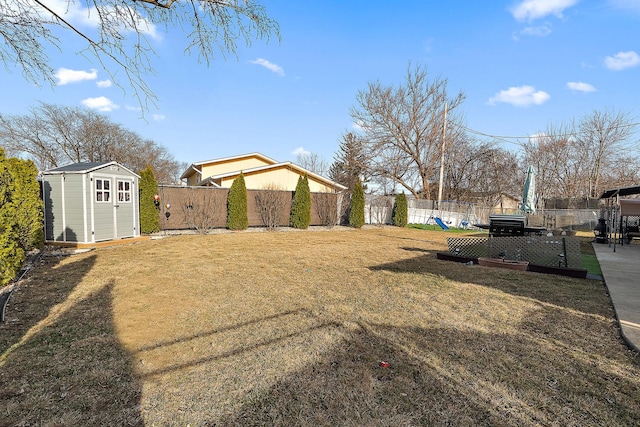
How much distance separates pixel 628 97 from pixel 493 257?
19955 millimetres

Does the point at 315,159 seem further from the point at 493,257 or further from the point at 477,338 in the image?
the point at 477,338

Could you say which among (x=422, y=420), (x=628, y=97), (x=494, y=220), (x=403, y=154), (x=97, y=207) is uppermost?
(x=628, y=97)

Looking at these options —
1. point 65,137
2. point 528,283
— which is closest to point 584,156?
point 528,283

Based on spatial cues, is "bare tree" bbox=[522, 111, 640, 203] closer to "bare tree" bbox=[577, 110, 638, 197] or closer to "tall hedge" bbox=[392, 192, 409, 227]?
"bare tree" bbox=[577, 110, 638, 197]

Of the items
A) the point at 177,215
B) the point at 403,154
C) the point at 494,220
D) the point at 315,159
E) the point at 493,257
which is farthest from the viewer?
the point at 315,159

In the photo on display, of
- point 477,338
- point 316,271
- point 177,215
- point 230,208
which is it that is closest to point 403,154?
point 230,208

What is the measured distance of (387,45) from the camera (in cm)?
1369

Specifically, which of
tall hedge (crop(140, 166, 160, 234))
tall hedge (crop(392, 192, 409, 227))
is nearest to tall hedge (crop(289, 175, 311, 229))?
tall hedge (crop(392, 192, 409, 227))

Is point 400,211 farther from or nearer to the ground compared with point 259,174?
nearer to the ground

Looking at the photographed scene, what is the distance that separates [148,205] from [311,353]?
10427mm

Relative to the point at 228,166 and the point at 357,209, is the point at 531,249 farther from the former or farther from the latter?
the point at 228,166

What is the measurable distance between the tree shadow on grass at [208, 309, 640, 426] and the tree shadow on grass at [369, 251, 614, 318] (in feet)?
5.71

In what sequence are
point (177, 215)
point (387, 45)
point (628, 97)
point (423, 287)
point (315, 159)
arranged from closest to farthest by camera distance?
point (423, 287) < point (177, 215) < point (387, 45) < point (628, 97) < point (315, 159)

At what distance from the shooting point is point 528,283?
5477mm
